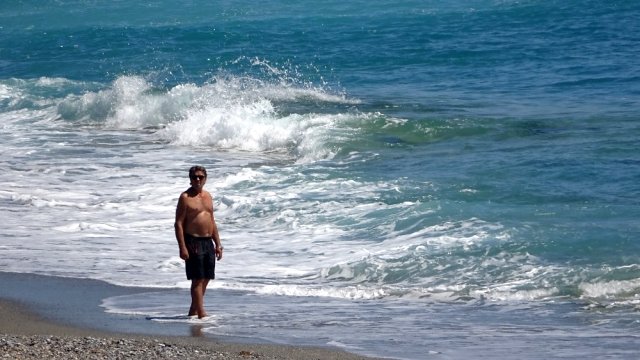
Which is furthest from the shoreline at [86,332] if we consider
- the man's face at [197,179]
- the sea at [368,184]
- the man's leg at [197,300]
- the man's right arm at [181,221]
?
the man's face at [197,179]

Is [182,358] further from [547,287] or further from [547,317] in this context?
[547,287]

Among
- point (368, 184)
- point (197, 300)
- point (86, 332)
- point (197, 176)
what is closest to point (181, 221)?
point (197, 176)

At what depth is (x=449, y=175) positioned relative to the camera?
1515 centimetres

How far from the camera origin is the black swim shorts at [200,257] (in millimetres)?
9180

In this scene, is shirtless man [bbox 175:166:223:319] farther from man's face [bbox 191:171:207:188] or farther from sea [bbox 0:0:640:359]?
sea [bbox 0:0:640:359]

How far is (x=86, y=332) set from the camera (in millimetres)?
8633

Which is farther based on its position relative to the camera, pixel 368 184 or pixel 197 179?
pixel 368 184

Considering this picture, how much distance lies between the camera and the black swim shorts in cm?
918

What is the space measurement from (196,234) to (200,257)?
0.17 meters

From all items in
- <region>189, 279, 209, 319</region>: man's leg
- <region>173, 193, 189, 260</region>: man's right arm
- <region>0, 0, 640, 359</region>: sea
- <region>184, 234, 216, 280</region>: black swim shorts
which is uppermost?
<region>173, 193, 189, 260</region>: man's right arm

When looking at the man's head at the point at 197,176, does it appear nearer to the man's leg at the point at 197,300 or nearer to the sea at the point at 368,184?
the man's leg at the point at 197,300

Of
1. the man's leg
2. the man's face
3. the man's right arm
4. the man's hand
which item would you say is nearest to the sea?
the man's leg

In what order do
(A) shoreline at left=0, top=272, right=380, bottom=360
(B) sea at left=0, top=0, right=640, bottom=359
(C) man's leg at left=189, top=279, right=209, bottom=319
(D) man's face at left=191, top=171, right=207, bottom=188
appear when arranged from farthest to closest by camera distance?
(B) sea at left=0, top=0, right=640, bottom=359, (D) man's face at left=191, top=171, right=207, bottom=188, (C) man's leg at left=189, top=279, right=209, bottom=319, (A) shoreline at left=0, top=272, right=380, bottom=360

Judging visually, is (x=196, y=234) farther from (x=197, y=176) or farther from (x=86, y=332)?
(x=86, y=332)
